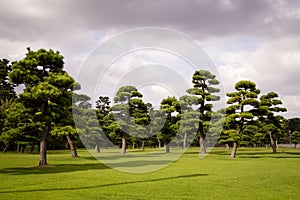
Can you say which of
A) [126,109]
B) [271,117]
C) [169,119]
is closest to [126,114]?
[126,109]

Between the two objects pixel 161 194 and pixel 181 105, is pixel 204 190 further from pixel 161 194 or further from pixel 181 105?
pixel 181 105

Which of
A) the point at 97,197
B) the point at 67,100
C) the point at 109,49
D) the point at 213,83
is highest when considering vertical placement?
the point at 213,83

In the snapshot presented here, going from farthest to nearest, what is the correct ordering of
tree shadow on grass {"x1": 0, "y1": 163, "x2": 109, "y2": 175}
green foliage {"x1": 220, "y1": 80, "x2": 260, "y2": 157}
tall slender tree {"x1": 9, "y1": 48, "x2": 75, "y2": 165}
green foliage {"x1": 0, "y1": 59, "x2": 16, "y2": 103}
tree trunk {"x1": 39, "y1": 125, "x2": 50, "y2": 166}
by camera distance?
green foliage {"x1": 0, "y1": 59, "x2": 16, "y2": 103} → green foliage {"x1": 220, "y1": 80, "x2": 260, "y2": 157} → tree trunk {"x1": 39, "y1": 125, "x2": 50, "y2": 166} → tall slender tree {"x1": 9, "y1": 48, "x2": 75, "y2": 165} → tree shadow on grass {"x1": 0, "y1": 163, "x2": 109, "y2": 175}

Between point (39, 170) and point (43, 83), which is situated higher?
point (43, 83)

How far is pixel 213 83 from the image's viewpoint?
132 ft

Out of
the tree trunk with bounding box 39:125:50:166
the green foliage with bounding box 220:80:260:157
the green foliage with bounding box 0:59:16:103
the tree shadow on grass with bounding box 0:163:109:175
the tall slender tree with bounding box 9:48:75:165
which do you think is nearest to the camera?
the tree shadow on grass with bounding box 0:163:109:175

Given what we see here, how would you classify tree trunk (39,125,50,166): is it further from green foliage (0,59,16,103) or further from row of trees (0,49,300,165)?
green foliage (0,59,16,103)

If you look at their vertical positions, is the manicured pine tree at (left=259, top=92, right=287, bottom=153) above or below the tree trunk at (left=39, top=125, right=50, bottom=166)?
above

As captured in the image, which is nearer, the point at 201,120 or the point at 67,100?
the point at 67,100

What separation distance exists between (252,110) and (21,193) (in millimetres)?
29051

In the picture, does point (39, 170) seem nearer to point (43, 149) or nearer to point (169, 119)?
point (43, 149)

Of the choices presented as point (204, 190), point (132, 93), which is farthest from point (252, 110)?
point (204, 190)

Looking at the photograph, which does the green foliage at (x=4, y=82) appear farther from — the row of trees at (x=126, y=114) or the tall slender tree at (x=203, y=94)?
the tall slender tree at (x=203, y=94)

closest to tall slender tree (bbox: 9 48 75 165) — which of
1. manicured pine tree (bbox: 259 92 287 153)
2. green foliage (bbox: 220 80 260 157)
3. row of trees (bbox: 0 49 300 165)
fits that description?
row of trees (bbox: 0 49 300 165)
